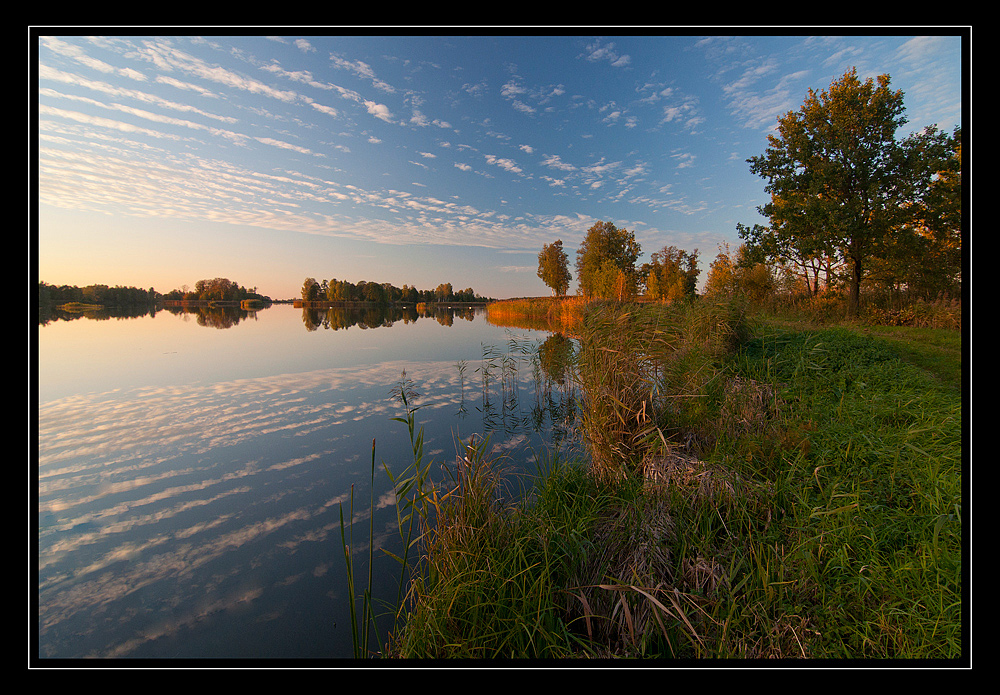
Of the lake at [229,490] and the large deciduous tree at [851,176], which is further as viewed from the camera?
the large deciduous tree at [851,176]

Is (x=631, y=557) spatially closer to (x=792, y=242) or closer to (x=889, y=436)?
(x=889, y=436)

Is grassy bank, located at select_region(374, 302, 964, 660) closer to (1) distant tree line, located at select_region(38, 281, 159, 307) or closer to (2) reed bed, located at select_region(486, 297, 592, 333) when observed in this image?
(2) reed bed, located at select_region(486, 297, 592, 333)

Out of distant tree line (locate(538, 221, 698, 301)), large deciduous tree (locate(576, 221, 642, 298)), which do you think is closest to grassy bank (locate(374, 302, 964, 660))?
distant tree line (locate(538, 221, 698, 301))

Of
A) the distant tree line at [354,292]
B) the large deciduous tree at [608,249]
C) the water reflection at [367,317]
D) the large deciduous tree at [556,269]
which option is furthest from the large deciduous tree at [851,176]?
the distant tree line at [354,292]

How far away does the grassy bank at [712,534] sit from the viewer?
2.40 metres

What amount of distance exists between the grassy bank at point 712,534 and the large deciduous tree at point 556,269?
51.8 meters

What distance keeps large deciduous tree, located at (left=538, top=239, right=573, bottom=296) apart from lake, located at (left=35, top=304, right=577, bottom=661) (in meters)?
44.1

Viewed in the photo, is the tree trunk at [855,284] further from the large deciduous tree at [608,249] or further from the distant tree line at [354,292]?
the distant tree line at [354,292]

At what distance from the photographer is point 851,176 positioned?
14523 millimetres

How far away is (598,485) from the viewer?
4.46 metres
